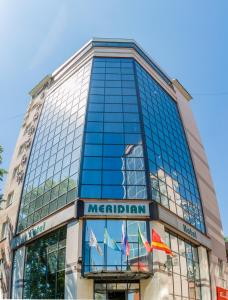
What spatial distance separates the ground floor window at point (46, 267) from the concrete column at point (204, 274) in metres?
13.3

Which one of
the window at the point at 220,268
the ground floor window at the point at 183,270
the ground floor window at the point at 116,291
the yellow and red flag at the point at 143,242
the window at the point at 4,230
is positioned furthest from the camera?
the window at the point at 4,230

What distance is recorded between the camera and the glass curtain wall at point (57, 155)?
31.9 metres

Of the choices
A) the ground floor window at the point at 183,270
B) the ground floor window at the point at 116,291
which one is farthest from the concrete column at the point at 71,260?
the ground floor window at the point at 183,270

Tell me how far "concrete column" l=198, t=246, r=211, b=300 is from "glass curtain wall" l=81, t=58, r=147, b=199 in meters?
9.95

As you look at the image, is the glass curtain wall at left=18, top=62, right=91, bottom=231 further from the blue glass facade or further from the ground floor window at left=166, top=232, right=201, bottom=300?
the ground floor window at left=166, top=232, right=201, bottom=300

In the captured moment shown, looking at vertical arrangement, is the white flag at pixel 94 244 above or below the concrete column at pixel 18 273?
above

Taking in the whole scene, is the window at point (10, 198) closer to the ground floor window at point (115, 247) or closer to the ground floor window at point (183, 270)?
the ground floor window at point (115, 247)

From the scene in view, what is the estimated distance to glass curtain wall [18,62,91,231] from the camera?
105 ft

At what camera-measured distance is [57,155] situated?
116 feet

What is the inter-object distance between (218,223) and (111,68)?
2212 centimetres

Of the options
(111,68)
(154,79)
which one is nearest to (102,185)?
(111,68)

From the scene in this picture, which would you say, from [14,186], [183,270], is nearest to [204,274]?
[183,270]

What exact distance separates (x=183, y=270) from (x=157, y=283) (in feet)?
19.6

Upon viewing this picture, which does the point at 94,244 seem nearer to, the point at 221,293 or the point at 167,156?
the point at 167,156
